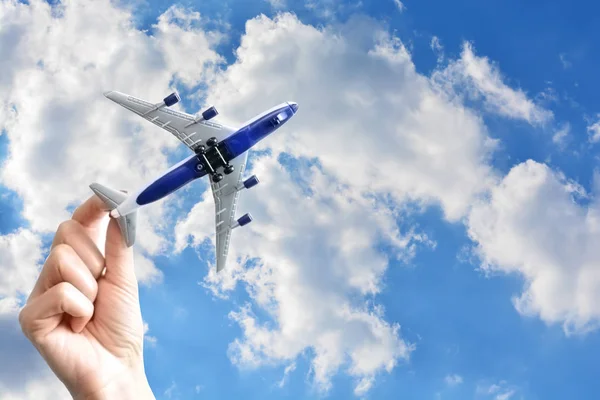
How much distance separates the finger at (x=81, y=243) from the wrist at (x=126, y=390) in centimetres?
372

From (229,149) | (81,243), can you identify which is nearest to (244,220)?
(229,149)

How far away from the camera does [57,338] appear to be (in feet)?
58.4

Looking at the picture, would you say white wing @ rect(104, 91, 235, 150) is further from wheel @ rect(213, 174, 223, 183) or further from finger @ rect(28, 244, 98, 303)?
finger @ rect(28, 244, 98, 303)

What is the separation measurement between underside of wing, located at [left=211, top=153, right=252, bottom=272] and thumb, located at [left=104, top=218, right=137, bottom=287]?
40.3 feet

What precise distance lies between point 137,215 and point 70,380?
7810 millimetres

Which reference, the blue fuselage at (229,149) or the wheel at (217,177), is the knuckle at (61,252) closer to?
the blue fuselage at (229,149)

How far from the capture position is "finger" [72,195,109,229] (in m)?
19.8

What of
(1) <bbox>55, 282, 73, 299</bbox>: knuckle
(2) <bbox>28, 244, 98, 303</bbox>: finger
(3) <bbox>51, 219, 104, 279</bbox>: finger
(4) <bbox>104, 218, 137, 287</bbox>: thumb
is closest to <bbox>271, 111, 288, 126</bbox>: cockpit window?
(4) <bbox>104, 218, 137, 287</bbox>: thumb

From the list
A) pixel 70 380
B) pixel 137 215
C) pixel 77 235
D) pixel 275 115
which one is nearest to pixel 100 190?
pixel 137 215

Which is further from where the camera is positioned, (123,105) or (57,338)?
(123,105)

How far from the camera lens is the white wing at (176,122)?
31.2m

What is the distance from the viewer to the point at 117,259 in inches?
772

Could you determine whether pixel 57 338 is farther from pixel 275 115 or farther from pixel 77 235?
pixel 275 115

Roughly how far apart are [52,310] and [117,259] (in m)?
3.06
